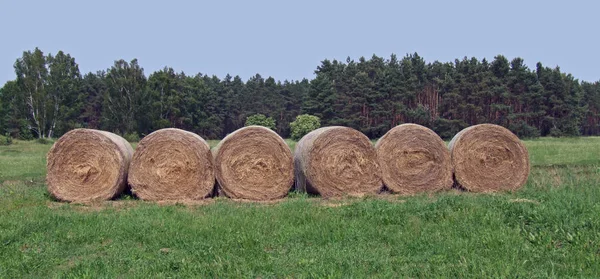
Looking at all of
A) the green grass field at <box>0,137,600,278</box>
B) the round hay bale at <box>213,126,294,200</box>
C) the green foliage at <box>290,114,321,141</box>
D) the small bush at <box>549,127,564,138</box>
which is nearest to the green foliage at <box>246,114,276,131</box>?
the green foliage at <box>290,114,321,141</box>

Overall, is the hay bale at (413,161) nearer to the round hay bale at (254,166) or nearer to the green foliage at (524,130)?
the round hay bale at (254,166)

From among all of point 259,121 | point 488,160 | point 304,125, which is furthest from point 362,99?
point 488,160

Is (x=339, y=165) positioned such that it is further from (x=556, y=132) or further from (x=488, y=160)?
(x=556, y=132)

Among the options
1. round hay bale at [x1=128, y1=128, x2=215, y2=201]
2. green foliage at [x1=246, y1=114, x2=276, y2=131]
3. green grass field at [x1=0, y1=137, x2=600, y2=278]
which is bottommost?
green grass field at [x1=0, y1=137, x2=600, y2=278]

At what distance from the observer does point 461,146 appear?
12242 millimetres

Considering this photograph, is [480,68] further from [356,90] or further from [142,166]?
[142,166]

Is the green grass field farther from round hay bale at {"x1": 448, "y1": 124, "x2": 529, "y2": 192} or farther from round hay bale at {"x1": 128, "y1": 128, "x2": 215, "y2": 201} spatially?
round hay bale at {"x1": 448, "y1": 124, "x2": 529, "y2": 192}

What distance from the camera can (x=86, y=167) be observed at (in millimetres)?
11438

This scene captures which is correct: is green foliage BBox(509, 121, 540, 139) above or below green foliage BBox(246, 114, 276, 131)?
below

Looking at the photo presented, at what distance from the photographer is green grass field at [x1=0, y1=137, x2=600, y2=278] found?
227 inches

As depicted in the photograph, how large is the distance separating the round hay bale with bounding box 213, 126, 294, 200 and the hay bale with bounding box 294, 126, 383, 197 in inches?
19.1

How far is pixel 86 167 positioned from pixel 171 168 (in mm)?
1796

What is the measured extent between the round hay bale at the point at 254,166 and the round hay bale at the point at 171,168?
0.34 metres

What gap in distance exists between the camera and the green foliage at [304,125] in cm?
5269
